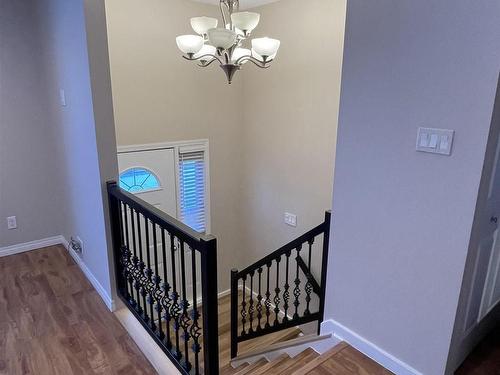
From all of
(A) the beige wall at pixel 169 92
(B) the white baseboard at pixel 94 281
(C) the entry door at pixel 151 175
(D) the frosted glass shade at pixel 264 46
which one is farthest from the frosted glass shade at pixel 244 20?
(C) the entry door at pixel 151 175

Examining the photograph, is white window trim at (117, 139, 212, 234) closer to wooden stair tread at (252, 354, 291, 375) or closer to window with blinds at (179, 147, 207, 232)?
window with blinds at (179, 147, 207, 232)

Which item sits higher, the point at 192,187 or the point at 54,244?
→ the point at 192,187

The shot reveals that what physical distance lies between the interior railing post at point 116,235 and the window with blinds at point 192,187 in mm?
2203

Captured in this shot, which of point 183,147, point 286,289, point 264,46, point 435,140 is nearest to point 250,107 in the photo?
point 183,147

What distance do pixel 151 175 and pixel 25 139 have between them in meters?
1.44

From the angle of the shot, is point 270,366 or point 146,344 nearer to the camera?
point 146,344

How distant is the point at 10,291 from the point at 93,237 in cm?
78

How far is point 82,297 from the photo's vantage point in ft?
8.82

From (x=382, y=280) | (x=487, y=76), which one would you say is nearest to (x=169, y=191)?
(x=382, y=280)

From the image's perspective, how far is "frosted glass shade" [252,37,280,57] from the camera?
2564 mm

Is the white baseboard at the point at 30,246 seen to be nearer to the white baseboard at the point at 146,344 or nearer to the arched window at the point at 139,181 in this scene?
the arched window at the point at 139,181

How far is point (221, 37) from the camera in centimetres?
228

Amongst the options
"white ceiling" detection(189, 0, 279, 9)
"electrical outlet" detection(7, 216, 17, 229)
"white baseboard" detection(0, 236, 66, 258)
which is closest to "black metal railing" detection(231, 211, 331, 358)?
"white baseboard" detection(0, 236, 66, 258)

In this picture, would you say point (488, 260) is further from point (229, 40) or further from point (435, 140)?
point (229, 40)
